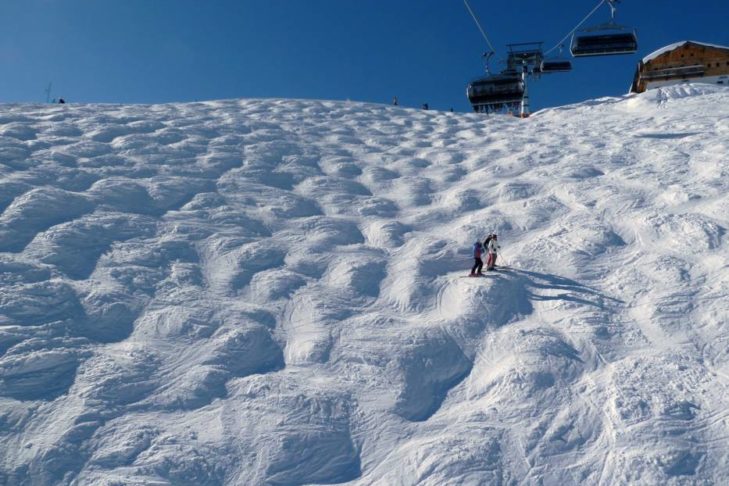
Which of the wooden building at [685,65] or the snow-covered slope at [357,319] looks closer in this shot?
the snow-covered slope at [357,319]

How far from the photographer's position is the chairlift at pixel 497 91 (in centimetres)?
3288

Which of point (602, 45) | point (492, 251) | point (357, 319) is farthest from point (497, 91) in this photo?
point (357, 319)

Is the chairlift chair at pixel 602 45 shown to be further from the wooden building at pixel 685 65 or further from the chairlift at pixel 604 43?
the wooden building at pixel 685 65

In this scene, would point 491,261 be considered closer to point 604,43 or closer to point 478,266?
point 478,266

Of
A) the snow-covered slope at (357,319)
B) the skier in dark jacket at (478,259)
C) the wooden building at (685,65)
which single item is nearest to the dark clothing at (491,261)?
the skier in dark jacket at (478,259)

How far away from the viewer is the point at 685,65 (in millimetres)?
41875

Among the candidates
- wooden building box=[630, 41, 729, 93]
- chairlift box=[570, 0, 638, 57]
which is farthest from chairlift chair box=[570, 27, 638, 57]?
wooden building box=[630, 41, 729, 93]

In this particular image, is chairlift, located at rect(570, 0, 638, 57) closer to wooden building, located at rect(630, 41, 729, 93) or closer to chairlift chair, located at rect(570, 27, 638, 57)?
chairlift chair, located at rect(570, 27, 638, 57)

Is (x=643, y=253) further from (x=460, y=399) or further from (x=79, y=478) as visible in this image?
(x=79, y=478)

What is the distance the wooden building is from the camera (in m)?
40.2

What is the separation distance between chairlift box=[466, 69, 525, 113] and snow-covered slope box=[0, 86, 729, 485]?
2074cm

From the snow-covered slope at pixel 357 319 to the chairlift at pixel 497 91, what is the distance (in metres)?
20.7

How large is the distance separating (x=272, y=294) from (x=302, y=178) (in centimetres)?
559

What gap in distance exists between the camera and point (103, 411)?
17.0 feet
